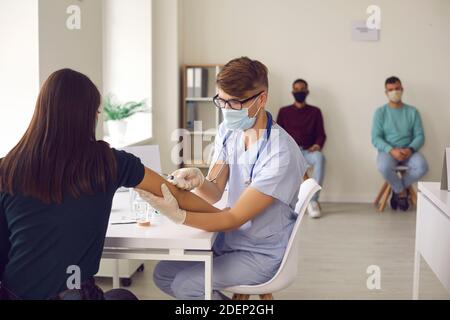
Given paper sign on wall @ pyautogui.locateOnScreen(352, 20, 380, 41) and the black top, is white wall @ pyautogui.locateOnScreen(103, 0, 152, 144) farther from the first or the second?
the black top

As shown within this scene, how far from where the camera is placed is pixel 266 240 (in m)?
2.28

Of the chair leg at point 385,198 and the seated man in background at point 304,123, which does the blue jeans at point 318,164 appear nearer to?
the seated man in background at point 304,123

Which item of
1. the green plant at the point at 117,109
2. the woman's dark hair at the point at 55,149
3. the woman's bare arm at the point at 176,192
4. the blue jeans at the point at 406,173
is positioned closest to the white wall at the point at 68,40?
the green plant at the point at 117,109

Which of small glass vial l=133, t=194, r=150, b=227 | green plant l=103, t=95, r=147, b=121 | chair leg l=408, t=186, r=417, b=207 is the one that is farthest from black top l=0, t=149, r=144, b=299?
chair leg l=408, t=186, r=417, b=207

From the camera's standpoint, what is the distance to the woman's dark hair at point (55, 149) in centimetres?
168

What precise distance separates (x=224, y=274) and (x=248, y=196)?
0.32 metres

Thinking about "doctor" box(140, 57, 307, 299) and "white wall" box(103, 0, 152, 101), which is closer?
"doctor" box(140, 57, 307, 299)

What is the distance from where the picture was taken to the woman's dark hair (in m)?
1.68

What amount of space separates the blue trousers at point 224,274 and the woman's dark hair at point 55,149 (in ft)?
2.25

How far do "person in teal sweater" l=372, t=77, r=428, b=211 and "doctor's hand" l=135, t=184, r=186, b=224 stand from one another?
4195 mm

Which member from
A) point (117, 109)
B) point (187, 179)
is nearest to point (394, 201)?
point (117, 109)

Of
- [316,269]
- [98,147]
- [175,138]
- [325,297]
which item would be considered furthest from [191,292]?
[175,138]

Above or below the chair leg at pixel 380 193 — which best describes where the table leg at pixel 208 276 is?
above

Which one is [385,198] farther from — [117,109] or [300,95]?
[117,109]
